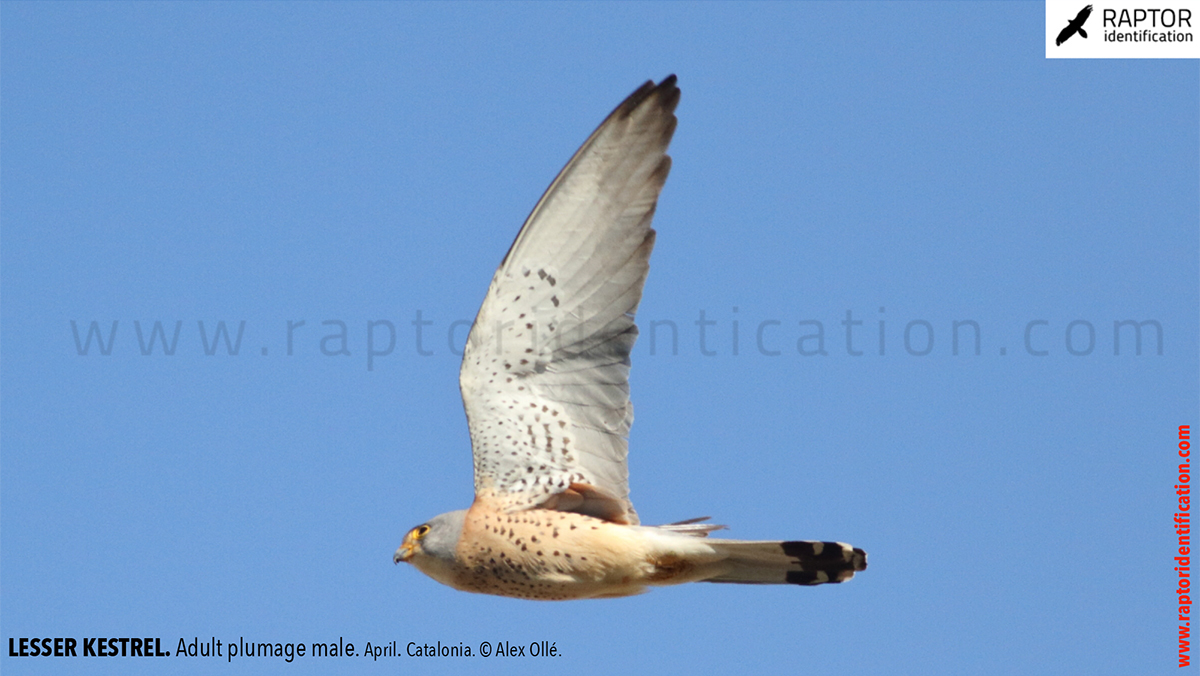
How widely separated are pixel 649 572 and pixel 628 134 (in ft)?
9.13

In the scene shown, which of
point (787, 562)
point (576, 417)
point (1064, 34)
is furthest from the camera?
point (1064, 34)

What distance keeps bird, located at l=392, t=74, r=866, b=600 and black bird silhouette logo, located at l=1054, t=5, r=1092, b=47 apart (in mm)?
5987

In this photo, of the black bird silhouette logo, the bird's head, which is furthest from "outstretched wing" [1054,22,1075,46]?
the bird's head

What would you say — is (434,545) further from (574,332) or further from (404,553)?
(574,332)

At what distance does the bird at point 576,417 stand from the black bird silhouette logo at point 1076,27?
599cm

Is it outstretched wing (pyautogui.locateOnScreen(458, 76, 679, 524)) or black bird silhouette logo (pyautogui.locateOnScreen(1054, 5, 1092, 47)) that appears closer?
outstretched wing (pyautogui.locateOnScreen(458, 76, 679, 524))

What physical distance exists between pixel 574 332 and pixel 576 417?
22.0 inches

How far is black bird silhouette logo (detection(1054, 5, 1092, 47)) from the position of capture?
12.1 m

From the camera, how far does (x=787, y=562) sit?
787cm

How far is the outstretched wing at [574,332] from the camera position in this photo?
7.81 metres

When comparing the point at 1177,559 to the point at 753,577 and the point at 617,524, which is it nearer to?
the point at 753,577

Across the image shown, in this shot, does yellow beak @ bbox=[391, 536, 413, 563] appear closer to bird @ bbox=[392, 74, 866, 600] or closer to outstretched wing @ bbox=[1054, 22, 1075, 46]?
bird @ bbox=[392, 74, 866, 600]

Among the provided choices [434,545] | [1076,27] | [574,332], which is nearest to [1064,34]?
[1076,27]

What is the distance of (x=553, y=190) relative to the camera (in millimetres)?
7828
